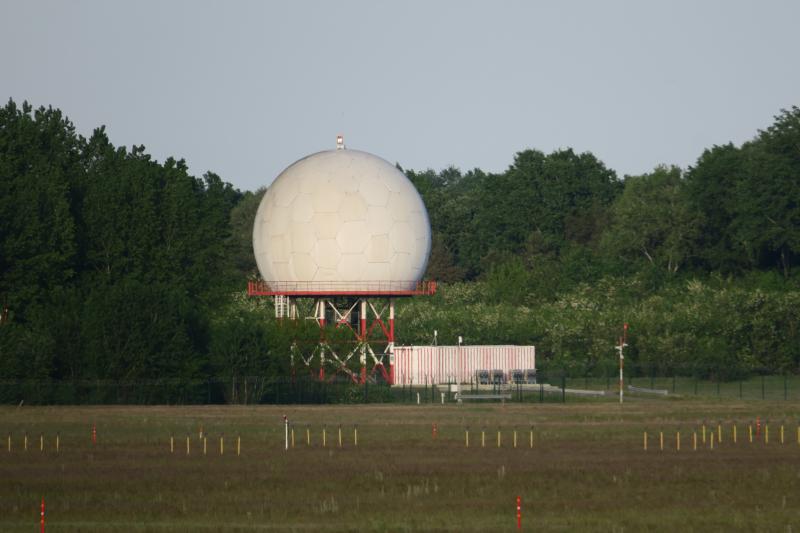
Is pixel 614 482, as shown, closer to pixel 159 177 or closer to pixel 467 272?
pixel 159 177

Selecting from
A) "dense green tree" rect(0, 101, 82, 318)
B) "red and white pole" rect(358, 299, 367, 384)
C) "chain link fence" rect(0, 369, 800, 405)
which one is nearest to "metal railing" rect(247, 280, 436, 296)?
"red and white pole" rect(358, 299, 367, 384)

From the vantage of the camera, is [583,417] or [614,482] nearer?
[614,482]

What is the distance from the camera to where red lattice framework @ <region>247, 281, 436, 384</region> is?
9131 cm

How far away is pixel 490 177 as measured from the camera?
18838cm

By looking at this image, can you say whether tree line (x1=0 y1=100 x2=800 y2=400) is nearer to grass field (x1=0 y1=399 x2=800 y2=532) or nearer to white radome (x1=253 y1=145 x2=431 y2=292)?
white radome (x1=253 y1=145 x2=431 y2=292)

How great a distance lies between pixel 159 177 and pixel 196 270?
25.7 feet

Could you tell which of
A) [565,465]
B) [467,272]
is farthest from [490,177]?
[565,465]

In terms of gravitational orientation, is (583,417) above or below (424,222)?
below

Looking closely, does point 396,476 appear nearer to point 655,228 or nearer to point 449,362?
point 449,362

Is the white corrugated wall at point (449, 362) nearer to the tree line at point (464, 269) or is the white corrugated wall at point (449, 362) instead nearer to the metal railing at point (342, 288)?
the metal railing at point (342, 288)

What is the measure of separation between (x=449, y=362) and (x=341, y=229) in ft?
38.8

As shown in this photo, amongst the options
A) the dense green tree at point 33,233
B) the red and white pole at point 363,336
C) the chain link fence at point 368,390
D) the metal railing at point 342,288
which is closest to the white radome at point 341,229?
the metal railing at point 342,288

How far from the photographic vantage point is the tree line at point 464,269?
83625mm

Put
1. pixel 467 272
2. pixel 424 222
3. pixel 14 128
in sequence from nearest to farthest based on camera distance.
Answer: pixel 424 222 < pixel 14 128 < pixel 467 272
